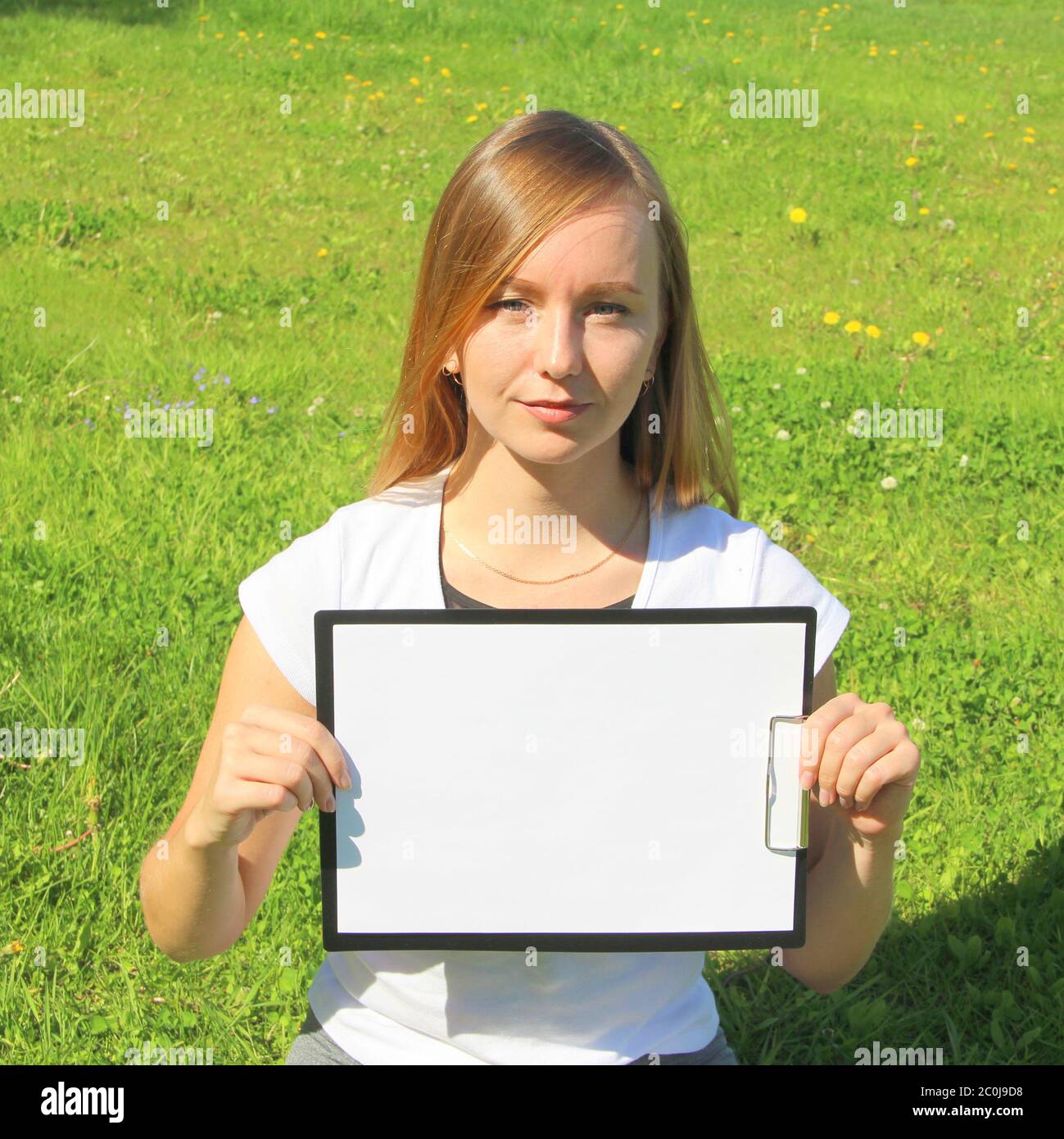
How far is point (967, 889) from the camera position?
3168mm

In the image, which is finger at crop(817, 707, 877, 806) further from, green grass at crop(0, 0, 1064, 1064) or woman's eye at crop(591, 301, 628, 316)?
green grass at crop(0, 0, 1064, 1064)

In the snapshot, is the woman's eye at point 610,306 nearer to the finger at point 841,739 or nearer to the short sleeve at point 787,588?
the short sleeve at point 787,588

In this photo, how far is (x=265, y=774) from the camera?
1.58 m

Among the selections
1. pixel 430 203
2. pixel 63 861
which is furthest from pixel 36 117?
pixel 63 861

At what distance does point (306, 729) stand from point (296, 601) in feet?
1.03

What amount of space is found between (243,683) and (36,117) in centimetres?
815

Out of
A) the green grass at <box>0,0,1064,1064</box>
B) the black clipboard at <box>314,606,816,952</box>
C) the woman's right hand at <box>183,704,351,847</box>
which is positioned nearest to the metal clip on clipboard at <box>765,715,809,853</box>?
the black clipboard at <box>314,606,816,952</box>

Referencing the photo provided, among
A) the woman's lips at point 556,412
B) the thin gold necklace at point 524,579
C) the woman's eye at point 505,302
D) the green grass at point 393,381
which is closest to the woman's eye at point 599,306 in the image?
the woman's eye at point 505,302

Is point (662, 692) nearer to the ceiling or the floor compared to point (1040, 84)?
nearer to the floor

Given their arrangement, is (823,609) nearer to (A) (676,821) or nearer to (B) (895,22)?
(A) (676,821)

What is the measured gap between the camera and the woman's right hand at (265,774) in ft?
5.18

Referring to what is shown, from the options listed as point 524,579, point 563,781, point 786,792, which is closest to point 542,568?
point 524,579

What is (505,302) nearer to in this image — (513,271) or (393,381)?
(513,271)

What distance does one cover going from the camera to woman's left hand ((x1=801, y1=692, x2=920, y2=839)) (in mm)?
1630
